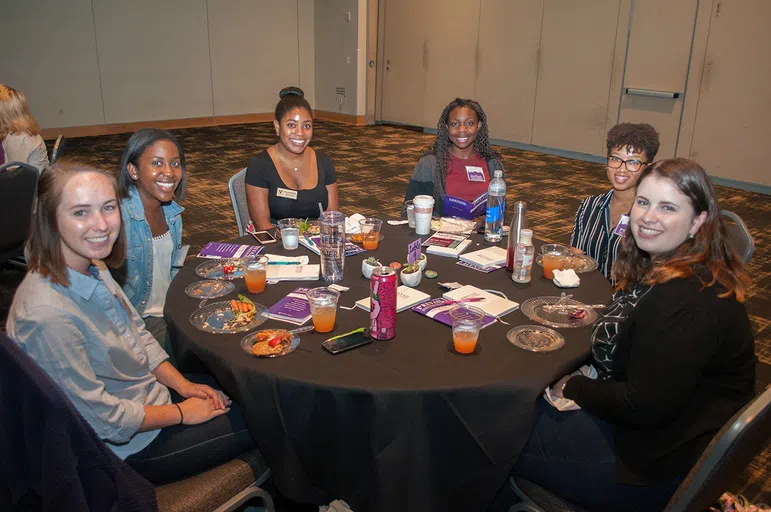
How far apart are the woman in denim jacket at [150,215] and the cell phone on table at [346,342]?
107cm

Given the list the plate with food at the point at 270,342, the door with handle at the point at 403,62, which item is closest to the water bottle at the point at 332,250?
the plate with food at the point at 270,342

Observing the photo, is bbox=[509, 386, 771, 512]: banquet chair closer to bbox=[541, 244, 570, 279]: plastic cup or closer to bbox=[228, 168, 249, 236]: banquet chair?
bbox=[541, 244, 570, 279]: plastic cup

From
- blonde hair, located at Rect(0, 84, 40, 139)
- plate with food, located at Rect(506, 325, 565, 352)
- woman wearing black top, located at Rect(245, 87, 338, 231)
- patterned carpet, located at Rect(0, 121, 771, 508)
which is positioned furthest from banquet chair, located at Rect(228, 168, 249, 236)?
blonde hair, located at Rect(0, 84, 40, 139)

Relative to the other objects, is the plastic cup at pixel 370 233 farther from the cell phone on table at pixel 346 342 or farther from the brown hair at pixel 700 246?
the brown hair at pixel 700 246

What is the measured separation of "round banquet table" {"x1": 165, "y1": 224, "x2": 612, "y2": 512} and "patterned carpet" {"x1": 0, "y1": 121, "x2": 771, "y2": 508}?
1440 millimetres

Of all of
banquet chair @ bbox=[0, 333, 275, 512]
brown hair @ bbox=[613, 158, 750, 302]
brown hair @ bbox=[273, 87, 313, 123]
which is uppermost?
brown hair @ bbox=[273, 87, 313, 123]

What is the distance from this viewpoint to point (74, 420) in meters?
1.32

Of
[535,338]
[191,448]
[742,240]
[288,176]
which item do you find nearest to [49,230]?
[191,448]

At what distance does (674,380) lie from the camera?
153 centimetres

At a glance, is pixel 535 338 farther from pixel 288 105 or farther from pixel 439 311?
Result: pixel 288 105

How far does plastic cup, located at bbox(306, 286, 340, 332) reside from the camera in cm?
185

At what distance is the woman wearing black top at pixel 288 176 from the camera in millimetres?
3346

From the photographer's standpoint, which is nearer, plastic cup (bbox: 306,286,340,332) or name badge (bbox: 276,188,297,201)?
plastic cup (bbox: 306,286,340,332)

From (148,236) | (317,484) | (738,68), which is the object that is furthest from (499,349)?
(738,68)
